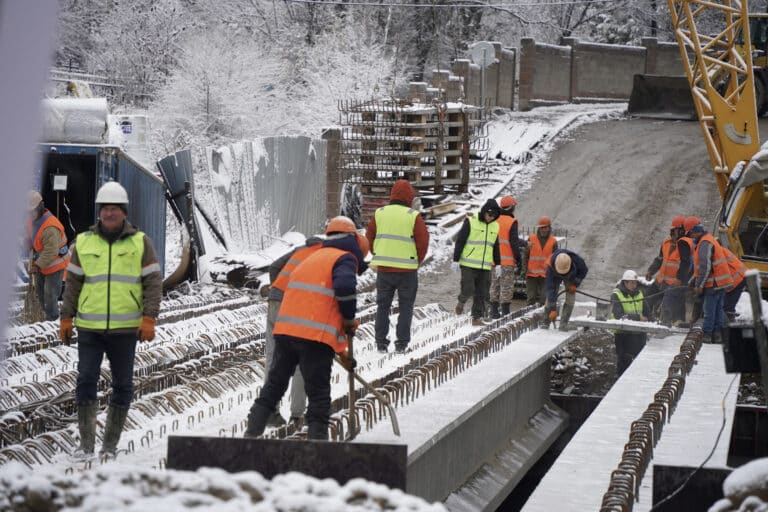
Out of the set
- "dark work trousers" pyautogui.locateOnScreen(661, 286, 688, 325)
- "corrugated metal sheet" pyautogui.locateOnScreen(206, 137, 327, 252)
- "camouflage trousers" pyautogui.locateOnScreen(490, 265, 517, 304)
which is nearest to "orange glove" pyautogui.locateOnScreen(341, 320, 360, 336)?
"camouflage trousers" pyautogui.locateOnScreen(490, 265, 517, 304)

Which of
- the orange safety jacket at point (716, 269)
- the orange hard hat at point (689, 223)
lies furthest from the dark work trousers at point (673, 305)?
the orange safety jacket at point (716, 269)

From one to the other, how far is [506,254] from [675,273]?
2329 millimetres

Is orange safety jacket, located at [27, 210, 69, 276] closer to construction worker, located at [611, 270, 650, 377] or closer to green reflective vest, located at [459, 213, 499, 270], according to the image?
green reflective vest, located at [459, 213, 499, 270]

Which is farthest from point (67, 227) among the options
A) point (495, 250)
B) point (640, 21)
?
Result: point (640, 21)

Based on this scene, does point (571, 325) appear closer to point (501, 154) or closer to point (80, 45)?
point (501, 154)

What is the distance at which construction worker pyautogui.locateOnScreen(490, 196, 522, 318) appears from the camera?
581 inches

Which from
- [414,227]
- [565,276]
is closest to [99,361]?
[414,227]

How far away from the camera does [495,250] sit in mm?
13539

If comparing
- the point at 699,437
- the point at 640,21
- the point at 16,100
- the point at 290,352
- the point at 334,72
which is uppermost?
the point at 640,21

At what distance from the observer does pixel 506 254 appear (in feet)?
49.2

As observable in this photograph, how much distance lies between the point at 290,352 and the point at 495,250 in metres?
6.21

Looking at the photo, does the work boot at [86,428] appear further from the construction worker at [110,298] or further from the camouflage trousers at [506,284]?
the camouflage trousers at [506,284]

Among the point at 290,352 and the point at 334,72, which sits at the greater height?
the point at 334,72

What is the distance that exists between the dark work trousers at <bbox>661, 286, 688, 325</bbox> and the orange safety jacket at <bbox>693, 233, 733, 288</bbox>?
97 cm
